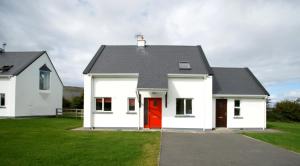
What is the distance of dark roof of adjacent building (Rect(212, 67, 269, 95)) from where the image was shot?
22.1 m

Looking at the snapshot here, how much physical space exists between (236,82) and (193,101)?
514 cm

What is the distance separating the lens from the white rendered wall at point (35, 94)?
30.0 m

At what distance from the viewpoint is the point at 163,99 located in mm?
20422

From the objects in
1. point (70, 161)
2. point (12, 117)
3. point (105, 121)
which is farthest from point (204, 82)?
point (12, 117)

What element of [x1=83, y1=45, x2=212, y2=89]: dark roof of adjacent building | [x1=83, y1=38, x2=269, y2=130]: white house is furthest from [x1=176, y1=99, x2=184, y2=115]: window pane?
[x1=83, y1=45, x2=212, y2=89]: dark roof of adjacent building

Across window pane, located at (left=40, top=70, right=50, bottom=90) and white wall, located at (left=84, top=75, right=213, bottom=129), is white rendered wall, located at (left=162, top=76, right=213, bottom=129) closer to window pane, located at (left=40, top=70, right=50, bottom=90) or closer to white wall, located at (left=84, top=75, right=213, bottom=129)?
white wall, located at (left=84, top=75, right=213, bottom=129)

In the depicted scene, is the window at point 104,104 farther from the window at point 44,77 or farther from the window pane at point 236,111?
the window at point 44,77

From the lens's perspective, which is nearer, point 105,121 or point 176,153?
point 176,153

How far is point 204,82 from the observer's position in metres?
20.6

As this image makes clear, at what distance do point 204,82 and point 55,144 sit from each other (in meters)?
11.9

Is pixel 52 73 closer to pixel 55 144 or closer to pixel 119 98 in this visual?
pixel 119 98

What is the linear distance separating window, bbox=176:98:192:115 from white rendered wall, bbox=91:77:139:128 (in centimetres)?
297

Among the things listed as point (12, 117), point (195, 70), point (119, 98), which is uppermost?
point (195, 70)

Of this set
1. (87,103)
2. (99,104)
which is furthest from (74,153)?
(99,104)
